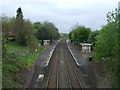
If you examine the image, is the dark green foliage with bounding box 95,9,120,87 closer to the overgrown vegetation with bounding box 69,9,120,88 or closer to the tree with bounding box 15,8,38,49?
the overgrown vegetation with bounding box 69,9,120,88

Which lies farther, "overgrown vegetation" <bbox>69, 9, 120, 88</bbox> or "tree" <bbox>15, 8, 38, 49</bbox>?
"tree" <bbox>15, 8, 38, 49</bbox>

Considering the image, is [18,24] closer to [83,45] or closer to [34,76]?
[83,45]

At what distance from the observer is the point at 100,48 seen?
16.6 meters

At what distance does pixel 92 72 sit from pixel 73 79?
315 centimetres

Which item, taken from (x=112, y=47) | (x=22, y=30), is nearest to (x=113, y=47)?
(x=112, y=47)

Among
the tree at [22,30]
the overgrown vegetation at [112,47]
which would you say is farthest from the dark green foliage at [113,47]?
the tree at [22,30]

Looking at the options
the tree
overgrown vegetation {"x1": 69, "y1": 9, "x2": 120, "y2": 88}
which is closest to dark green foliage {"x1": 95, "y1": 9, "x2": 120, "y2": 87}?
overgrown vegetation {"x1": 69, "y1": 9, "x2": 120, "y2": 88}

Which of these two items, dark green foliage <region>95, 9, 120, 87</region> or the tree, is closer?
dark green foliage <region>95, 9, 120, 87</region>

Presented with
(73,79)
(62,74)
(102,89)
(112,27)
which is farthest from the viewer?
(62,74)

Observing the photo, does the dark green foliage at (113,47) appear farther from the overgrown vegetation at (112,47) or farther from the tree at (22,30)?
the tree at (22,30)

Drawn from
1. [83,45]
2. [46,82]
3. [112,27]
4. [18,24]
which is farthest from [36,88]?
[18,24]

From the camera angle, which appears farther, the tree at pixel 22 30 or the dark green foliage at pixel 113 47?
the tree at pixel 22 30

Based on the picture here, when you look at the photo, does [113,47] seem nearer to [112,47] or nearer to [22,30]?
[112,47]

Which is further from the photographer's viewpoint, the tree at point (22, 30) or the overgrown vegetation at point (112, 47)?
the tree at point (22, 30)
